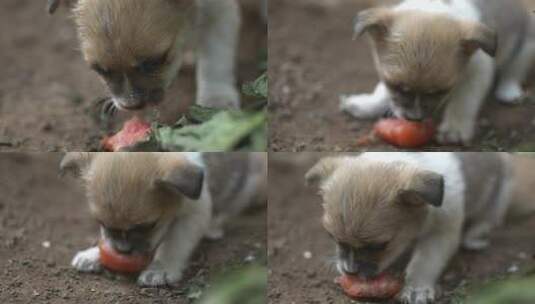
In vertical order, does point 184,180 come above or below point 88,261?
above

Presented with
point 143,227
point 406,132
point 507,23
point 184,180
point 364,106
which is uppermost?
point 507,23

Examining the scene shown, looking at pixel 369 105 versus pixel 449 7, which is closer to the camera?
pixel 449 7

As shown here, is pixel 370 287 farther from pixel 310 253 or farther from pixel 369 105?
pixel 369 105

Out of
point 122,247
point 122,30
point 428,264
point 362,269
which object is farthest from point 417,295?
point 122,30

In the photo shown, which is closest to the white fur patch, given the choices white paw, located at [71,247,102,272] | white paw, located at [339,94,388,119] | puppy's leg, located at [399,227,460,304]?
white paw, located at [339,94,388,119]

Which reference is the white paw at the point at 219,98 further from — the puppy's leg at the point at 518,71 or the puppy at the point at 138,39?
the puppy's leg at the point at 518,71

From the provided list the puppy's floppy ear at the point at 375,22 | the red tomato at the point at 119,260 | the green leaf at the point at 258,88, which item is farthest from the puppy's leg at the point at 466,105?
the red tomato at the point at 119,260

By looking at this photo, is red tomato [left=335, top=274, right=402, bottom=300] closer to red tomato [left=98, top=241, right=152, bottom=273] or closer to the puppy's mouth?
red tomato [left=98, top=241, right=152, bottom=273]

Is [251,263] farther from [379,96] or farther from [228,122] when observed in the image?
[379,96]
